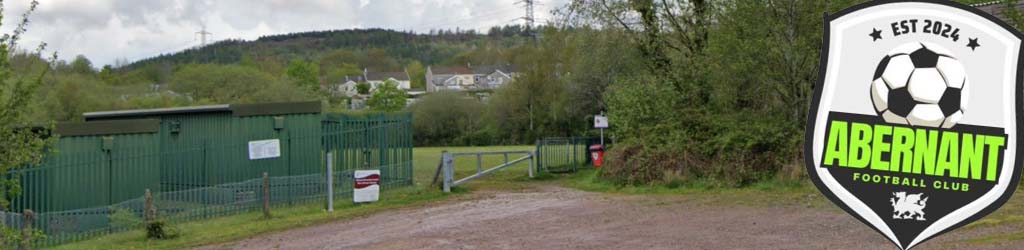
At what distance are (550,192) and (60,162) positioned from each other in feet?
35.7

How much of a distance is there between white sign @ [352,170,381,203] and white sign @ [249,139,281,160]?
2.00 metres

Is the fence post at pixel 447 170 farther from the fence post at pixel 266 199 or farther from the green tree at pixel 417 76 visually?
the green tree at pixel 417 76

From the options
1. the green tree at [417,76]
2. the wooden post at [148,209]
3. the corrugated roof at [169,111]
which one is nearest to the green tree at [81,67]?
the corrugated roof at [169,111]

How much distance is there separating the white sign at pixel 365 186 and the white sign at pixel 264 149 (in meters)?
2.00

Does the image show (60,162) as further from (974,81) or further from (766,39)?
(974,81)

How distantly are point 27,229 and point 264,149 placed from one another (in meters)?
9.10

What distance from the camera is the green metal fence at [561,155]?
3144cm

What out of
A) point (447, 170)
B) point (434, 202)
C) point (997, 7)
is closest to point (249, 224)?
point (434, 202)

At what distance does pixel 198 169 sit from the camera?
22.6 m

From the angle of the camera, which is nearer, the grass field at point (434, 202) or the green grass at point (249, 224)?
the grass field at point (434, 202)

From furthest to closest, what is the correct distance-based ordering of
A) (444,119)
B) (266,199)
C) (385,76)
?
(385,76), (444,119), (266,199)

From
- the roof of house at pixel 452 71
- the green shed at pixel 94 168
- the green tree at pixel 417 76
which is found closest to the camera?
the green shed at pixel 94 168

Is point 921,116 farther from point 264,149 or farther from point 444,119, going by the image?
point 444,119

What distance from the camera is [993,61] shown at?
5.26m
